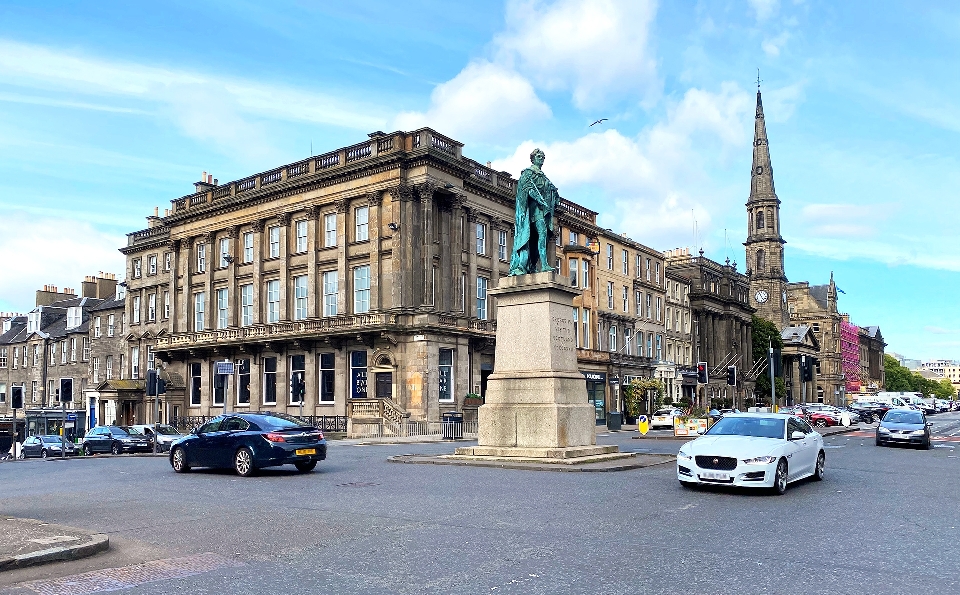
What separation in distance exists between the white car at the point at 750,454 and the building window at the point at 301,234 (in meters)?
36.4

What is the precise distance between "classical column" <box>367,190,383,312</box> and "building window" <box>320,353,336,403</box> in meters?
4.58

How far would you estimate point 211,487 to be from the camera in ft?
52.5

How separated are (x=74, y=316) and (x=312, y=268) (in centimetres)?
3245

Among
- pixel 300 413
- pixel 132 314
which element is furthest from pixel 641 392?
pixel 132 314

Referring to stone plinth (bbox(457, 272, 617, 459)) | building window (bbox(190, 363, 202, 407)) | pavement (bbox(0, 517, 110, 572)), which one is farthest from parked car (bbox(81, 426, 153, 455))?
pavement (bbox(0, 517, 110, 572))

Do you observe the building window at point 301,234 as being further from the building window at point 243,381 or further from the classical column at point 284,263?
the building window at point 243,381

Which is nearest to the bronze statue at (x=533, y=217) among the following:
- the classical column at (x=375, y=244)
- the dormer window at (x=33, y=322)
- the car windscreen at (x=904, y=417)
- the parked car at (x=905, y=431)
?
the parked car at (x=905, y=431)

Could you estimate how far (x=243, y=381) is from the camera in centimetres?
5153

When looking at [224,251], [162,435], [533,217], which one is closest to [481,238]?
[224,251]

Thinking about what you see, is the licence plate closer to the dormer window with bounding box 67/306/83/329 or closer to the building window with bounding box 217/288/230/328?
the building window with bounding box 217/288/230/328

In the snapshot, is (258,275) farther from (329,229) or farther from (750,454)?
(750,454)

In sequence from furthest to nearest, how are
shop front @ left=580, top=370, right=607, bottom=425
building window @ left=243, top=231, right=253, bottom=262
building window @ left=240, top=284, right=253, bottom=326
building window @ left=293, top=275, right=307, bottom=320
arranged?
1. shop front @ left=580, top=370, right=607, bottom=425
2. building window @ left=243, top=231, right=253, bottom=262
3. building window @ left=240, top=284, right=253, bottom=326
4. building window @ left=293, top=275, right=307, bottom=320

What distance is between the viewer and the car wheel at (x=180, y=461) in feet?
64.4

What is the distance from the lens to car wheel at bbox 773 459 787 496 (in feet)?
46.9
